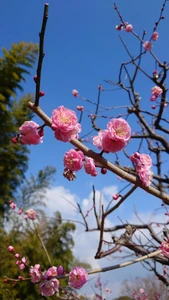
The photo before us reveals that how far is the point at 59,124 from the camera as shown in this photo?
96cm

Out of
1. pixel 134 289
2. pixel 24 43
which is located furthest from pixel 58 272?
pixel 24 43

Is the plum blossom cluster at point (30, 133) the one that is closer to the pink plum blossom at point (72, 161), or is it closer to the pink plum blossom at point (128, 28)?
the pink plum blossom at point (72, 161)

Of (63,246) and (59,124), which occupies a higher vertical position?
(63,246)

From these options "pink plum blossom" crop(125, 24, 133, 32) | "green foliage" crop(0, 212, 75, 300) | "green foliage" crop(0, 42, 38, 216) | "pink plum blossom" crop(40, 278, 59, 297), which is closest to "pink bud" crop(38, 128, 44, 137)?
"pink plum blossom" crop(40, 278, 59, 297)

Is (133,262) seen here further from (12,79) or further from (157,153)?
(12,79)

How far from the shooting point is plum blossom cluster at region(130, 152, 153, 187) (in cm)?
104

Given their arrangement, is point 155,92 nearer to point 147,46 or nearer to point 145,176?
point 147,46

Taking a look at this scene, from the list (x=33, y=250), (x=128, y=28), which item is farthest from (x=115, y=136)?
(x=33, y=250)

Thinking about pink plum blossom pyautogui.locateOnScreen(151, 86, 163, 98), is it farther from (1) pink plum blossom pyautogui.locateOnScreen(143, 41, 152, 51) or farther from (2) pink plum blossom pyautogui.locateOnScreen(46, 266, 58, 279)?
(2) pink plum blossom pyautogui.locateOnScreen(46, 266, 58, 279)

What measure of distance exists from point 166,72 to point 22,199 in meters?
8.91

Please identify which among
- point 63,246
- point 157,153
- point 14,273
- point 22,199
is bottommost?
point 157,153

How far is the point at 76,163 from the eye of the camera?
3.70 ft

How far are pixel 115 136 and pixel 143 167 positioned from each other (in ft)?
0.58

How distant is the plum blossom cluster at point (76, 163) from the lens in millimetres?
1122
